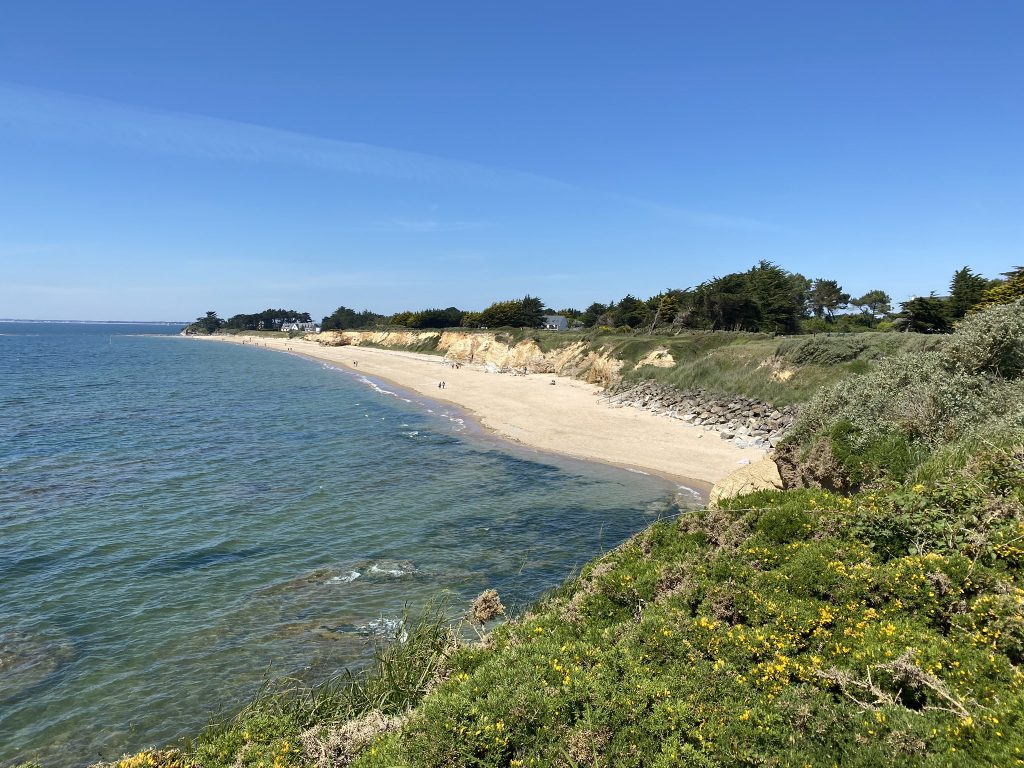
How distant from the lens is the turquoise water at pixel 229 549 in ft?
35.1

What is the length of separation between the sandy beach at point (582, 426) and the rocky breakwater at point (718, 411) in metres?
1.09

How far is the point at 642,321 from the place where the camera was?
303 feet

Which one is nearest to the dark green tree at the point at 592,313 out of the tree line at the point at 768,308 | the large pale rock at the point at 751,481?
the tree line at the point at 768,308

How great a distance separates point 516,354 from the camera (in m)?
82.3

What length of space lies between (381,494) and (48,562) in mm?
10661

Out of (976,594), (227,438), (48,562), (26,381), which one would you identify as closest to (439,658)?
(976,594)

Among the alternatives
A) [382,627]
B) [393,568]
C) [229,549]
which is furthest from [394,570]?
[229,549]

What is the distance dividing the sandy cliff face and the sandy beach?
8.03 feet

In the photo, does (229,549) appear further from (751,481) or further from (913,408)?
(913,408)

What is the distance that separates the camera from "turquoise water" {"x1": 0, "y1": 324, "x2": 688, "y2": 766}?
10695 mm

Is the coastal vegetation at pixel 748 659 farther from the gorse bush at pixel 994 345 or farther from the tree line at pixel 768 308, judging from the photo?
the tree line at pixel 768 308

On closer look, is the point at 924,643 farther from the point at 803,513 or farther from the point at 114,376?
the point at 114,376

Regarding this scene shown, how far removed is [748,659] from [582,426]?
3232 centimetres

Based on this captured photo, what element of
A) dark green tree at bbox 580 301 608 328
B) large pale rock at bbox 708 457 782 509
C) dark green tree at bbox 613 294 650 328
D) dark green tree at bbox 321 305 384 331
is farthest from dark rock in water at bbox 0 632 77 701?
dark green tree at bbox 321 305 384 331
